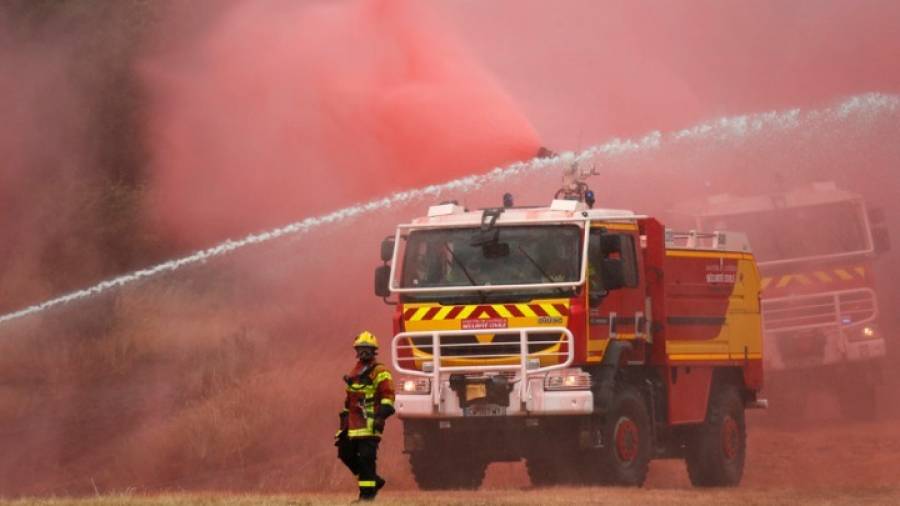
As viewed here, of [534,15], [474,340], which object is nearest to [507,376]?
[474,340]

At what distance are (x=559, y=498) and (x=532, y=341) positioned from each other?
2.14 meters

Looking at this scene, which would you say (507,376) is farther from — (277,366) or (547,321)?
(277,366)

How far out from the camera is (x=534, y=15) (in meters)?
34.5

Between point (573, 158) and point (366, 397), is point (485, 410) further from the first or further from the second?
point (573, 158)

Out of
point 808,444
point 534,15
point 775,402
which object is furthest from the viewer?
point 534,15

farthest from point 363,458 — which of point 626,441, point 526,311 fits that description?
point 626,441

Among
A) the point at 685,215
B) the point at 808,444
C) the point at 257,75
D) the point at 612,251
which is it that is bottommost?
the point at 808,444

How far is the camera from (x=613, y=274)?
20250 millimetres

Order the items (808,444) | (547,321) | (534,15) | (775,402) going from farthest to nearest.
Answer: (534,15) < (775,402) < (808,444) < (547,321)

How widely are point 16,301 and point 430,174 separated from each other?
777cm

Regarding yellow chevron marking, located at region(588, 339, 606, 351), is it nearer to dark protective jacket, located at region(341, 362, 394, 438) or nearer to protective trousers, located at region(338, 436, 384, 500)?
dark protective jacket, located at region(341, 362, 394, 438)

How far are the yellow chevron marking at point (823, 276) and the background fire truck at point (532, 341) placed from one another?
8.05 meters

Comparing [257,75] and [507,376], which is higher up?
[257,75]

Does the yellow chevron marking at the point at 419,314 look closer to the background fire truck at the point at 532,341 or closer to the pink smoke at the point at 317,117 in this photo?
the background fire truck at the point at 532,341
